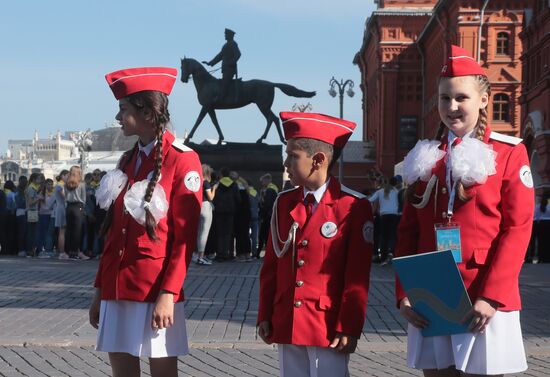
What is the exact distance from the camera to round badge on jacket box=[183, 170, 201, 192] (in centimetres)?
477

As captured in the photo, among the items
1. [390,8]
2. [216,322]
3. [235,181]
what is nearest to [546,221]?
[235,181]

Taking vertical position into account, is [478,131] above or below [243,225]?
above

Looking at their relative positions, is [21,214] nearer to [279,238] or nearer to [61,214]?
[61,214]

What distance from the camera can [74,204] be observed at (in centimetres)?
2078

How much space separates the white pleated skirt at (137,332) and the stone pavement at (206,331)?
9.31ft

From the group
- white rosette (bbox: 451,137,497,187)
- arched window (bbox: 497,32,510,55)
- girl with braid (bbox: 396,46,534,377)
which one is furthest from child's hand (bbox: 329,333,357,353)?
arched window (bbox: 497,32,510,55)

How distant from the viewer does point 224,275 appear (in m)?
16.9

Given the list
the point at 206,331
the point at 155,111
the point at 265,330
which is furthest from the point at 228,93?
the point at 265,330

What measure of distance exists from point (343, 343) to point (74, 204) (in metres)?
16.6

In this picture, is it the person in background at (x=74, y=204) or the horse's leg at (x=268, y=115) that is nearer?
the person in background at (x=74, y=204)

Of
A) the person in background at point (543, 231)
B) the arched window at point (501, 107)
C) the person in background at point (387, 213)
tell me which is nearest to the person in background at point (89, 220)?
the person in background at point (387, 213)

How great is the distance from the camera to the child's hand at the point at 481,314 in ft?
14.0

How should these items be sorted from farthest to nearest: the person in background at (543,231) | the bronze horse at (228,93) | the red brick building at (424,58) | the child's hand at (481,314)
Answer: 1. the red brick building at (424,58)
2. the bronze horse at (228,93)
3. the person in background at (543,231)
4. the child's hand at (481,314)

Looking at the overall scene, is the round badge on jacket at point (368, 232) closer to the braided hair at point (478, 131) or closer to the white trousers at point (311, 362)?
the braided hair at point (478, 131)
